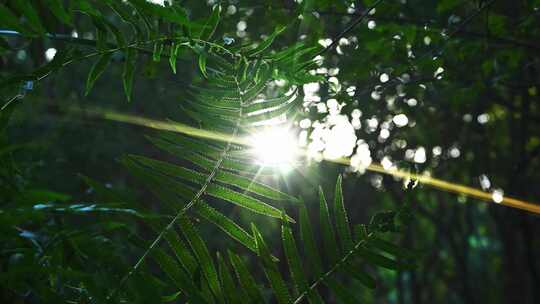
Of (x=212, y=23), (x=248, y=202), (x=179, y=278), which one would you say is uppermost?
(x=212, y=23)

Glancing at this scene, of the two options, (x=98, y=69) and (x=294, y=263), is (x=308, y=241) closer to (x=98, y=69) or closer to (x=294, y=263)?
(x=294, y=263)

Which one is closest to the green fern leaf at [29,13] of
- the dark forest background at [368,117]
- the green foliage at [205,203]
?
the green foliage at [205,203]

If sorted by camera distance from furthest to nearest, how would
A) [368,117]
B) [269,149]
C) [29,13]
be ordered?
[368,117] → [269,149] → [29,13]

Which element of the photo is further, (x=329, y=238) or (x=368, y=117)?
(x=368, y=117)

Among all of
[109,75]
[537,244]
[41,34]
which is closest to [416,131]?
[537,244]

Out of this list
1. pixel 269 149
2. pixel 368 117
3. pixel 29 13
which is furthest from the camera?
pixel 368 117

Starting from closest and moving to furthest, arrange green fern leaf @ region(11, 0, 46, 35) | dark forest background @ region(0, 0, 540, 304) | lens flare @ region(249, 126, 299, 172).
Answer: green fern leaf @ region(11, 0, 46, 35) → lens flare @ region(249, 126, 299, 172) → dark forest background @ region(0, 0, 540, 304)

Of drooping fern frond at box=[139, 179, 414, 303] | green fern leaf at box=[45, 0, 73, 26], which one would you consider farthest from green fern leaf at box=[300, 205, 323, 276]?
green fern leaf at box=[45, 0, 73, 26]

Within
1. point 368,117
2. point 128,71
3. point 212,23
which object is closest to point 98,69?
point 128,71

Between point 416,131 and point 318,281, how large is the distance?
2.17 m

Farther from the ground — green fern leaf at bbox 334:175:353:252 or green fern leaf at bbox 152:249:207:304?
green fern leaf at bbox 334:175:353:252

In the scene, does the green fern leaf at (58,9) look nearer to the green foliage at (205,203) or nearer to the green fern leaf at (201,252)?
the green foliage at (205,203)

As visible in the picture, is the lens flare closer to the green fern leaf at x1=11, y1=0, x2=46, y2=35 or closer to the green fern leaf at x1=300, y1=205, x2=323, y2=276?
the green fern leaf at x1=300, y1=205, x2=323, y2=276

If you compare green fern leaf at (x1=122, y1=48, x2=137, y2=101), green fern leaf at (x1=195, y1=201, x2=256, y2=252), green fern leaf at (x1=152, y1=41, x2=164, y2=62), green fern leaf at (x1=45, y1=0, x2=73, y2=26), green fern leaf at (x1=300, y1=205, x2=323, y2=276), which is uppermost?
green fern leaf at (x1=152, y1=41, x2=164, y2=62)
